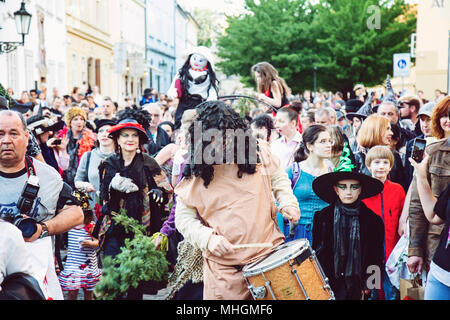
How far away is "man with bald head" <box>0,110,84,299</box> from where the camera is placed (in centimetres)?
365

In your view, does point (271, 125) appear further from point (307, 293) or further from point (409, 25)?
point (409, 25)

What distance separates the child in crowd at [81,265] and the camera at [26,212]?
240 centimetres

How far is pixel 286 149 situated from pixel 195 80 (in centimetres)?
182

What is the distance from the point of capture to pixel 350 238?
4863 mm

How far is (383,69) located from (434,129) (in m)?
30.3

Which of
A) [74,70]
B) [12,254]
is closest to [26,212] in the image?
[12,254]

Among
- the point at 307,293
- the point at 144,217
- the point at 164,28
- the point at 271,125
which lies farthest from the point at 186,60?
the point at 164,28

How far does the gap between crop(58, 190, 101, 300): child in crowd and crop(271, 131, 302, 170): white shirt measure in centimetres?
219

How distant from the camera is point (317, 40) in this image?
3378cm

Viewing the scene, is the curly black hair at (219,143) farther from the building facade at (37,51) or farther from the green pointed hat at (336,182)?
the building facade at (37,51)

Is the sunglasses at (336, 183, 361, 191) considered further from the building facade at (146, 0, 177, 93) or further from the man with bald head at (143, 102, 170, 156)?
the building facade at (146, 0, 177, 93)

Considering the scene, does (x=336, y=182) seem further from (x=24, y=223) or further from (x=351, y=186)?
(x=24, y=223)

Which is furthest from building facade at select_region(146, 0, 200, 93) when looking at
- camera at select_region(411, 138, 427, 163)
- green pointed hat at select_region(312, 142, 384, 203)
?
camera at select_region(411, 138, 427, 163)

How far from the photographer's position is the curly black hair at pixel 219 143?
3.77 m
